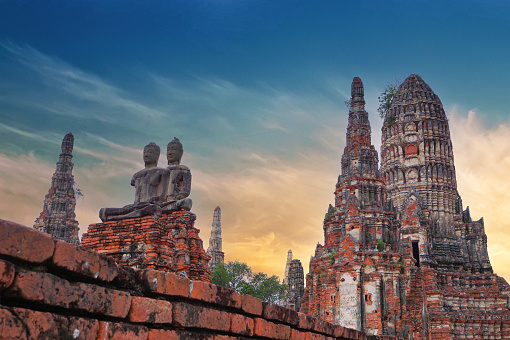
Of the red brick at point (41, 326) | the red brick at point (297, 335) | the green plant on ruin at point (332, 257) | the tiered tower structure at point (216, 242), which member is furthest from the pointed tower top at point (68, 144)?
the red brick at point (41, 326)

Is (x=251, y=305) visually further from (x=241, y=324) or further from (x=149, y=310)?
(x=149, y=310)

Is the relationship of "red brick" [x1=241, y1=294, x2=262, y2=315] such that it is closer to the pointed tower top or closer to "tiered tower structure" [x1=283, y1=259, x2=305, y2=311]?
"tiered tower structure" [x1=283, y1=259, x2=305, y2=311]

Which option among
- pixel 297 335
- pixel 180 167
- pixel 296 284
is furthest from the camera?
pixel 296 284

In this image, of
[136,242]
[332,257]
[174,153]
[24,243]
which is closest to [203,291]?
[24,243]

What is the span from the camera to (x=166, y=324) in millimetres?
3896

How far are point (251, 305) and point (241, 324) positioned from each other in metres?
0.26

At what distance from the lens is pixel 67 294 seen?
312cm

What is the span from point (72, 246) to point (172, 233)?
290 inches

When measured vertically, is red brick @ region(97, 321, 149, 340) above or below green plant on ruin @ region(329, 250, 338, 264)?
below

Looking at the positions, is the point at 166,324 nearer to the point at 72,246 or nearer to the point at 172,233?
the point at 72,246

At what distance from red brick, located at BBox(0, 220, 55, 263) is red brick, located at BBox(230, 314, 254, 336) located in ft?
6.92

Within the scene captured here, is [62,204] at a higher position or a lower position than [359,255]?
higher

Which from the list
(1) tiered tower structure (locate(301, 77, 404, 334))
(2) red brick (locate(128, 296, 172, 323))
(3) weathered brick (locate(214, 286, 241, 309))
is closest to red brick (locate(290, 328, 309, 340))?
(3) weathered brick (locate(214, 286, 241, 309))

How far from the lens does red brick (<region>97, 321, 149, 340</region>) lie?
10.9 ft
